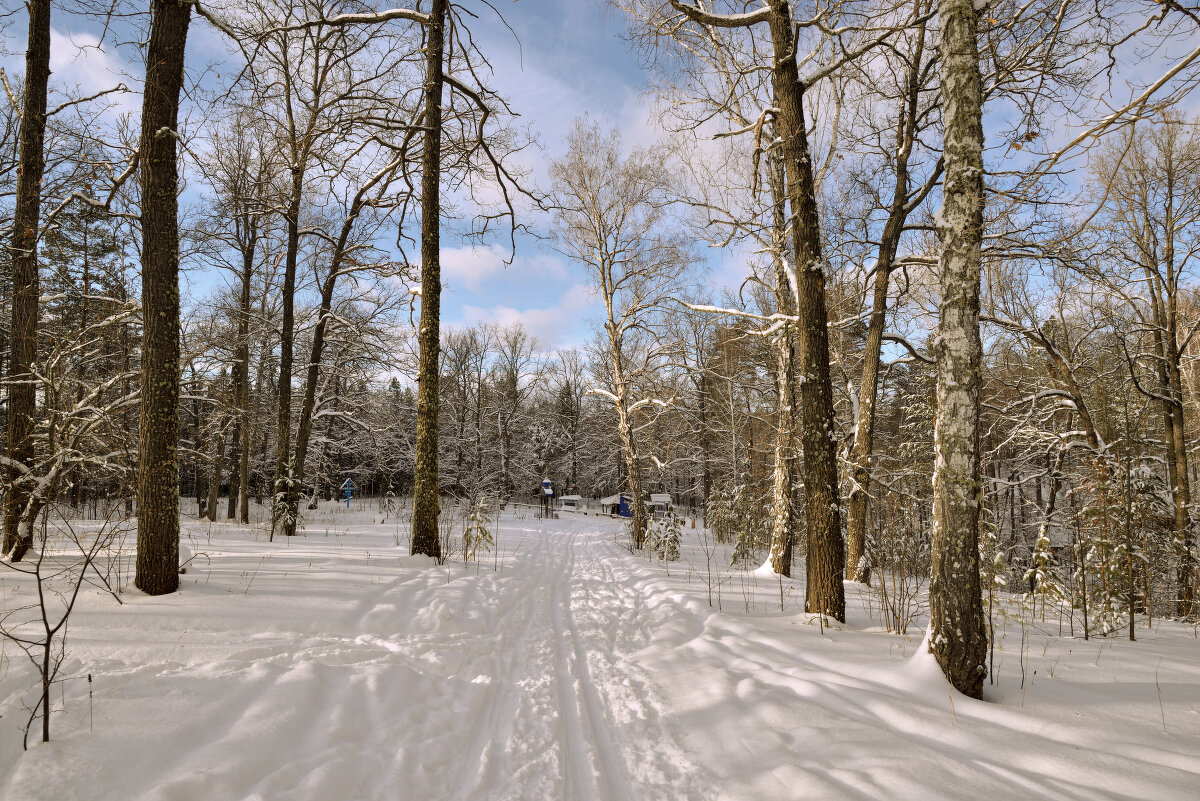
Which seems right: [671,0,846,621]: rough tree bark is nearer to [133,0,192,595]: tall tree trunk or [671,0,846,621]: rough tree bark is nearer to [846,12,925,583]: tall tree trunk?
[846,12,925,583]: tall tree trunk

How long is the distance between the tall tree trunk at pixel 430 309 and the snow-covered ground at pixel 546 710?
8.05 feet

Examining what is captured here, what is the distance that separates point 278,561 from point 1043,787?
762 cm

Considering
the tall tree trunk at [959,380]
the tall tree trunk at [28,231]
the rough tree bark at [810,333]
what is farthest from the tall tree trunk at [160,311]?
the tall tree trunk at [959,380]

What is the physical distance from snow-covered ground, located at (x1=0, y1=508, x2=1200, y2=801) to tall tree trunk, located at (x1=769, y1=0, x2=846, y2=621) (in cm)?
60

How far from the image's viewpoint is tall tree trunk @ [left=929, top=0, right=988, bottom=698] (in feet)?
11.1

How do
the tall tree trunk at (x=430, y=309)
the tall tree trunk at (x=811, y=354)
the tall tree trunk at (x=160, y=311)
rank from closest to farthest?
the tall tree trunk at (x=160, y=311) → the tall tree trunk at (x=811, y=354) → the tall tree trunk at (x=430, y=309)

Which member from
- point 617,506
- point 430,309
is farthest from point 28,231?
point 617,506

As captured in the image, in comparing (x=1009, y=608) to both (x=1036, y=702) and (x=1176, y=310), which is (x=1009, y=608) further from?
(x=1176, y=310)

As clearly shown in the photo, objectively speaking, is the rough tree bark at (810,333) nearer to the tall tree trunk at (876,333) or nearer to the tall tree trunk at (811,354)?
the tall tree trunk at (811,354)

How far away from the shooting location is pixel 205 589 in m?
4.64

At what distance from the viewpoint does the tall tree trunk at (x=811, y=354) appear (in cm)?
532

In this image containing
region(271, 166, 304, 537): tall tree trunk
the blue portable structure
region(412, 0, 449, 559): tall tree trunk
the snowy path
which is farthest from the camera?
the blue portable structure

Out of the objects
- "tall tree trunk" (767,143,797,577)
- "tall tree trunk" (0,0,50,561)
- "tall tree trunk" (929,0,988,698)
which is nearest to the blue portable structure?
"tall tree trunk" (767,143,797,577)

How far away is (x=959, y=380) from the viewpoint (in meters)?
3.45
